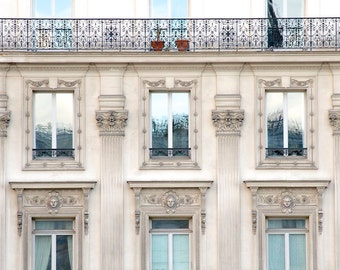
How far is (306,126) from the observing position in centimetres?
5678

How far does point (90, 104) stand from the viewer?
56.6 m

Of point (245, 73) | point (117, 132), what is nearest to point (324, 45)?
point (245, 73)

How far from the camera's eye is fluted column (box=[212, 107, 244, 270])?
5628 centimetres

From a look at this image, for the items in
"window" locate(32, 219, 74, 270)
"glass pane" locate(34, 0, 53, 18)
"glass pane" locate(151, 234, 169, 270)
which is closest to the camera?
"window" locate(32, 219, 74, 270)

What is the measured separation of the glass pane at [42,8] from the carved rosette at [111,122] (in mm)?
3031

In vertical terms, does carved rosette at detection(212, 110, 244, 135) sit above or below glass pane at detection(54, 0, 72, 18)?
below

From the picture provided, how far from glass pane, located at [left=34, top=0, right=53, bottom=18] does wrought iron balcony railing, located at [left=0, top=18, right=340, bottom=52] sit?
0.30 m

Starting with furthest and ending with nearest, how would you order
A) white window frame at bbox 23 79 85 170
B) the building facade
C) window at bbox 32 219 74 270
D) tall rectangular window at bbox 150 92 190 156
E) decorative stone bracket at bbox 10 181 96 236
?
tall rectangular window at bbox 150 92 190 156 < window at bbox 32 219 74 270 < white window frame at bbox 23 79 85 170 < the building facade < decorative stone bracket at bbox 10 181 96 236

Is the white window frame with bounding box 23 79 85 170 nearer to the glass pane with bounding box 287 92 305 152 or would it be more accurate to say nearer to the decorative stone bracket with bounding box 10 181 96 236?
the decorative stone bracket with bounding box 10 181 96 236

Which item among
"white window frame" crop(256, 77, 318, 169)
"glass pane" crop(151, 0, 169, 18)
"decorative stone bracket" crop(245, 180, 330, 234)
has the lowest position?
"decorative stone bracket" crop(245, 180, 330, 234)

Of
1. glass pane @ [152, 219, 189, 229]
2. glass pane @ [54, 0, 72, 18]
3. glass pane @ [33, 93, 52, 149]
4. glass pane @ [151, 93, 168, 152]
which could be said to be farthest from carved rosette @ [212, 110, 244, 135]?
glass pane @ [54, 0, 72, 18]

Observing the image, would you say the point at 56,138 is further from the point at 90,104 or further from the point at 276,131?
the point at 276,131

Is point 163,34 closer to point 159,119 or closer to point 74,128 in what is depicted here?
point 159,119

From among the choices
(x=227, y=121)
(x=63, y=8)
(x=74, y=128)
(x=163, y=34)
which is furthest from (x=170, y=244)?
(x=63, y=8)
